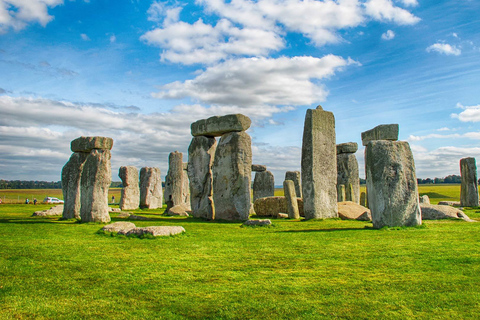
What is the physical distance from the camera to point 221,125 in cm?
1476

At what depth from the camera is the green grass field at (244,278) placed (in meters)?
3.79

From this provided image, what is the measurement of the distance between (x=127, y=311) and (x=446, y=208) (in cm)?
1111

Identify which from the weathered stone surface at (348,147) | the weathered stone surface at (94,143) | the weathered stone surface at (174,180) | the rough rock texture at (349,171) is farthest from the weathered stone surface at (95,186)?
the weathered stone surface at (348,147)

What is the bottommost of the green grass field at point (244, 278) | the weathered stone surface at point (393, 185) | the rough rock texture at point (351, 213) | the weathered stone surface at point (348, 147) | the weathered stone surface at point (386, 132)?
the green grass field at point (244, 278)

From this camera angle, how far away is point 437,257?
5781 millimetres

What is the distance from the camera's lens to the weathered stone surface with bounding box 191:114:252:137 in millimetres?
14383

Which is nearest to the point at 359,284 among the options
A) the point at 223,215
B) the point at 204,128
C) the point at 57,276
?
the point at 57,276

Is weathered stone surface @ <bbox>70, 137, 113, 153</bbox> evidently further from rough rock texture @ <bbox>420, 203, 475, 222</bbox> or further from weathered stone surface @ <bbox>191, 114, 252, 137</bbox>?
rough rock texture @ <bbox>420, 203, 475, 222</bbox>

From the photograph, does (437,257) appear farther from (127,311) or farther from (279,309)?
(127,311)

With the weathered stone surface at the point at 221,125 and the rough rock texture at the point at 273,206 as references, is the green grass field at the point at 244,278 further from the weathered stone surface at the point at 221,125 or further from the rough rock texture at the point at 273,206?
the rough rock texture at the point at 273,206

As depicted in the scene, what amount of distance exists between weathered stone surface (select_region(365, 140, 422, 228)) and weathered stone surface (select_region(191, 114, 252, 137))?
598 cm

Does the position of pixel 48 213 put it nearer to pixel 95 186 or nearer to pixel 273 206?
pixel 95 186

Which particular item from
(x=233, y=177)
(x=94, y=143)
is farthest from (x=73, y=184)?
(x=233, y=177)

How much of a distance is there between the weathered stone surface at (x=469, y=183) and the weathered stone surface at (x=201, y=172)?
14.5m
